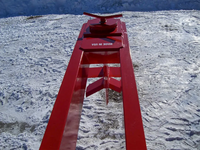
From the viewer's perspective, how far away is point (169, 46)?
10.3 ft

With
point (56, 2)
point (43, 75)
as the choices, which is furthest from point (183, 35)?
point (56, 2)

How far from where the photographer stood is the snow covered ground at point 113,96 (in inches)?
62.2

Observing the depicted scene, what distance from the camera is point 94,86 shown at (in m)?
A: 1.86

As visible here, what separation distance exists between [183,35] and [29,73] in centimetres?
314

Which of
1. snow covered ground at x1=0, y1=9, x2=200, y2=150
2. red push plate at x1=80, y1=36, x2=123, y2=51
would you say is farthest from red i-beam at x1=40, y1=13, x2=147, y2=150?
snow covered ground at x1=0, y1=9, x2=200, y2=150

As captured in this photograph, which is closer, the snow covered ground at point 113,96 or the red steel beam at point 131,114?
the red steel beam at point 131,114

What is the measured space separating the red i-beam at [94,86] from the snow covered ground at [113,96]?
41cm

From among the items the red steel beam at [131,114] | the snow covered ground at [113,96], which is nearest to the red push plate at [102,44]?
the red steel beam at [131,114]

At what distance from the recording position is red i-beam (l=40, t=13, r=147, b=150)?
75 cm

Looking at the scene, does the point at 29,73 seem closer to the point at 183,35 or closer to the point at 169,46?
the point at 169,46

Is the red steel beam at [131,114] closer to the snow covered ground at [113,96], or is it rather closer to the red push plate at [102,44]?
the red push plate at [102,44]

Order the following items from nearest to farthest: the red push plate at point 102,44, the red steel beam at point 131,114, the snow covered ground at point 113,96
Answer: the red steel beam at point 131,114
the red push plate at point 102,44
the snow covered ground at point 113,96

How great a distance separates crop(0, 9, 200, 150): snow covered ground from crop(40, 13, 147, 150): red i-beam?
1.36ft

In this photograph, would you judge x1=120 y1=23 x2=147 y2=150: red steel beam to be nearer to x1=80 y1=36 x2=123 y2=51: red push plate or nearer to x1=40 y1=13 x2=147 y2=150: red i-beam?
x1=40 y1=13 x2=147 y2=150: red i-beam
